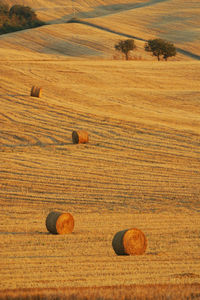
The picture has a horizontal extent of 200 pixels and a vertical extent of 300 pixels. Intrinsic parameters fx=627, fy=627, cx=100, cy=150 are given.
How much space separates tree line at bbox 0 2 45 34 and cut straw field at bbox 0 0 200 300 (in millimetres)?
29830

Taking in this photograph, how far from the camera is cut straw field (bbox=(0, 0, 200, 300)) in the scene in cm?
948

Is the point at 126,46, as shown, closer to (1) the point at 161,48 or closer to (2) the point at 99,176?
(1) the point at 161,48

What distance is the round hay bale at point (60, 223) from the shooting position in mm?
12891

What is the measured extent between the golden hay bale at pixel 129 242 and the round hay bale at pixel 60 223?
2278mm

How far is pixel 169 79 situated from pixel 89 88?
8083 mm

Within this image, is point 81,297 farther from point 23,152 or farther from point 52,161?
point 23,152

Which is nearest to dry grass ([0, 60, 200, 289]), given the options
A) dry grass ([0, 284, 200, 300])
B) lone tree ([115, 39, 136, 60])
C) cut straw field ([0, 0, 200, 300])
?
cut straw field ([0, 0, 200, 300])

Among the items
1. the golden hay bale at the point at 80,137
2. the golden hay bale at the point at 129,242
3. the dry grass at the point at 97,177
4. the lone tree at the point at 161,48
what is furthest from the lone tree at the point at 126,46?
the golden hay bale at the point at 129,242

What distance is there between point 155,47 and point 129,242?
46209 mm

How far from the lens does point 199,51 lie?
5994cm

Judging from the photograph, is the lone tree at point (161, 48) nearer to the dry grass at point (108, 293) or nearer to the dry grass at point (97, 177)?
the dry grass at point (97, 177)

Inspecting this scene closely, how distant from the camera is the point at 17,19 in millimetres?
83562

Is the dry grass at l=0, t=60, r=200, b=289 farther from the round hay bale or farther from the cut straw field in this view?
the round hay bale

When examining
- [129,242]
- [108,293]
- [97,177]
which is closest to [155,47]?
[97,177]
